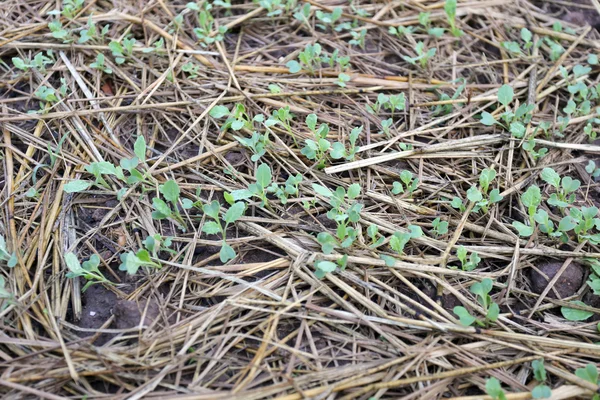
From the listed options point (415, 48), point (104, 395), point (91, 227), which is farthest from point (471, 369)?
point (415, 48)

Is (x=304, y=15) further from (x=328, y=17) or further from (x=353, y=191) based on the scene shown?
(x=353, y=191)

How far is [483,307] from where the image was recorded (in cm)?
166

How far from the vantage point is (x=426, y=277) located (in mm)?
1739

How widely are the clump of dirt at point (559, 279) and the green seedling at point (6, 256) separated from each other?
173 centimetres

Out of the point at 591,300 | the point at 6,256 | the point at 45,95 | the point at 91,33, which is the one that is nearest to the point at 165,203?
the point at 6,256

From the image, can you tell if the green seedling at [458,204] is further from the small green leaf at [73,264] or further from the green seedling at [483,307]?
the small green leaf at [73,264]

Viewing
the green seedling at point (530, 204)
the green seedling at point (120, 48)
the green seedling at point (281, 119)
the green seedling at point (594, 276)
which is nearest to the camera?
the green seedling at point (594, 276)

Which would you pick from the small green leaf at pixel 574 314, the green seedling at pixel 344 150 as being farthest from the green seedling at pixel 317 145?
the small green leaf at pixel 574 314

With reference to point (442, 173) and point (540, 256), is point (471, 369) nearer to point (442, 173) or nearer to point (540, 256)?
point (540, 256)

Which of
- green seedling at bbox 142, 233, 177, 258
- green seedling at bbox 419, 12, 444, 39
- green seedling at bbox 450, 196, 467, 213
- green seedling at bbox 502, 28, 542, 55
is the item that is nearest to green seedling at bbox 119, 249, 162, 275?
green seedling at bbox 142, 233, 177, 258

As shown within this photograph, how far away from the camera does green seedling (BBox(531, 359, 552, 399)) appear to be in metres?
1.47

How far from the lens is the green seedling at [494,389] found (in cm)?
146

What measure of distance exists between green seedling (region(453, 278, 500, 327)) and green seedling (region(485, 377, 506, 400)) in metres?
0.18

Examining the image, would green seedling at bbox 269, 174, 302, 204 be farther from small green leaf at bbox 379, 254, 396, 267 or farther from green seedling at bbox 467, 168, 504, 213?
green seedling at bbox 467, 168, 504, 213
